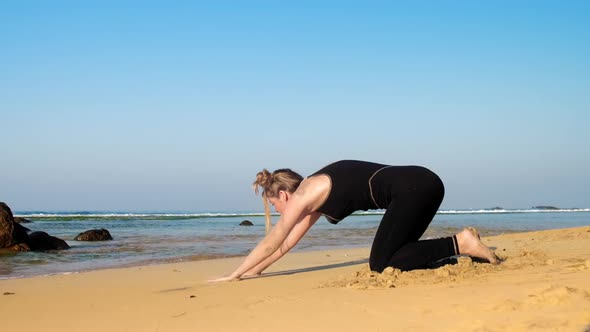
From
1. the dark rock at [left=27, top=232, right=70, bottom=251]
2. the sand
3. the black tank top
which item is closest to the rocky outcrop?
the dark rock at [left=27, top=232, right=70, bottom=251]

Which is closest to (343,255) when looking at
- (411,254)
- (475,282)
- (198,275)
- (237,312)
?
(198,275)

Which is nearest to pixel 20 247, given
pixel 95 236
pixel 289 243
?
pixel 95 236

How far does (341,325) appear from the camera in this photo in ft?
9.42

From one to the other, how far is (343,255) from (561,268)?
3908mm

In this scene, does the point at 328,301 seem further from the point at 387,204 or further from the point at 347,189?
the point at 387,204

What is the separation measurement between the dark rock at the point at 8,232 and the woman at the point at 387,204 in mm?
7037

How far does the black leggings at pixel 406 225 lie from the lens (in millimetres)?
4496

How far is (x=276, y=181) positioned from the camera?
477cm

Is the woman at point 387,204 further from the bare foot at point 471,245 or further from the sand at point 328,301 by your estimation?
the sand at point 328,301

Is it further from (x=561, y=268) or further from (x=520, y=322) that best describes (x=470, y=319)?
(x=561, y=268)

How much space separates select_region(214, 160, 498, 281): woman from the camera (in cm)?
450

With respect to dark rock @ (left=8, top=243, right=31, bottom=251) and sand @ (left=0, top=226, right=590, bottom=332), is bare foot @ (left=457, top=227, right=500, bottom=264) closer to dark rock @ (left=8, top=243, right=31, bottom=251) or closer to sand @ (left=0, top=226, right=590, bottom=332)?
sand @ (left=0, top=226, right=590, bottom=332)

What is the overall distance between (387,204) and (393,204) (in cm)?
14

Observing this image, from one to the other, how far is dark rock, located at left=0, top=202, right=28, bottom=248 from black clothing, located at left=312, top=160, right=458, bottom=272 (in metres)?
7.44
